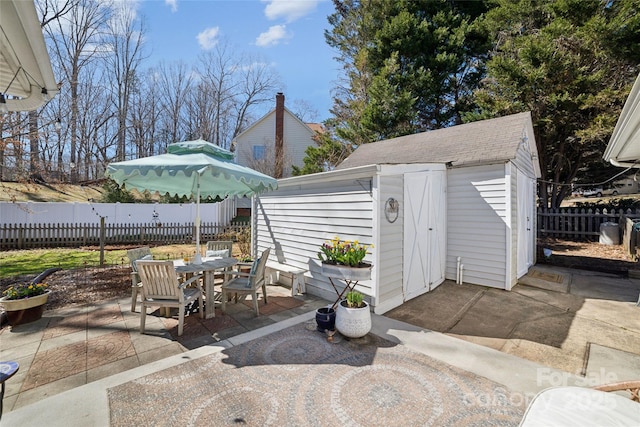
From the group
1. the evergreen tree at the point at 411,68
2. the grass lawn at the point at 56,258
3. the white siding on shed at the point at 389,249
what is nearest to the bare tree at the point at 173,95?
the evergreen tree at the point at 411,68

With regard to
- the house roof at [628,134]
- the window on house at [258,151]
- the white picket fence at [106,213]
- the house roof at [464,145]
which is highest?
the window on house at [258,151]

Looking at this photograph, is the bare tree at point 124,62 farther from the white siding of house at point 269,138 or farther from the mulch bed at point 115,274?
the mulch bed at point 115,274

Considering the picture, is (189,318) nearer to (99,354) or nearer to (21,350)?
(99,354)

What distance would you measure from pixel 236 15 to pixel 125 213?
1026 centimetres

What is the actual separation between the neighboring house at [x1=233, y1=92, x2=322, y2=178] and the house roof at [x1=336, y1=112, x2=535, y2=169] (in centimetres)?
907

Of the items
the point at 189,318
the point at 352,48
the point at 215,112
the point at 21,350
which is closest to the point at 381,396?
the point at 189,318

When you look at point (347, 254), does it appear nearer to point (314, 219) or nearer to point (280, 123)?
point (314, 219)

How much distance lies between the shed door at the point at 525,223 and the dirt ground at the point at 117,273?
1.53 m

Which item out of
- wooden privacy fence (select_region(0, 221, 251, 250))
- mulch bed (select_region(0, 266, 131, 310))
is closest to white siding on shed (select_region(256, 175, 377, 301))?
mulch bed (select_region(0, 266, 131, 310))

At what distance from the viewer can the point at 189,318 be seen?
14.9ft

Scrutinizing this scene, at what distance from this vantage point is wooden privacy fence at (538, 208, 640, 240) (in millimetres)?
11430

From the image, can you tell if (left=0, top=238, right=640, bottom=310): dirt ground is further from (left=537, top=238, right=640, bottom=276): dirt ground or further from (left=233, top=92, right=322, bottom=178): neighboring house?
(left=233, top=92, right=322, bottom=178): neighboring house

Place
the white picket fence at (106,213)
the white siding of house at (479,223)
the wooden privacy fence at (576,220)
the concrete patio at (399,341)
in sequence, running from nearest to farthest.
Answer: the concrete patio at (399,341)
the white siding of house at (479,223)
the wooden privacy fence at (576,220)
the white picket fence at (106,213)

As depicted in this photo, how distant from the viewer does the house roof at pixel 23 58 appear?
184cm
